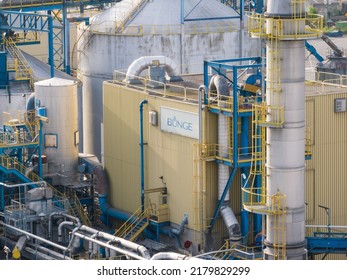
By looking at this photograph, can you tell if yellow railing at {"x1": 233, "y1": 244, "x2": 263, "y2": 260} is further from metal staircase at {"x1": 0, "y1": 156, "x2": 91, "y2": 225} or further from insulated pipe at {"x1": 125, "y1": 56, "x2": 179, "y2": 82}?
insulated pipe at {"x1": 125, "y1": 56, "x2": 179, "y2": 82}

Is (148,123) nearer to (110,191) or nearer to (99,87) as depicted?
(110,191)

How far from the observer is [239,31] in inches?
2566

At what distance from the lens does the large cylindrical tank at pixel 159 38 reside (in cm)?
6462

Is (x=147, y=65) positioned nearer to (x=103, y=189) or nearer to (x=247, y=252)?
(x=103, y=189)

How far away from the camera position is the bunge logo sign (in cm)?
5062

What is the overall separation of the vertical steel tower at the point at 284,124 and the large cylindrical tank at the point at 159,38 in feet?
60.1

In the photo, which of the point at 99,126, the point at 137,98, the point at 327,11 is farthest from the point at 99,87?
the point at 327,11

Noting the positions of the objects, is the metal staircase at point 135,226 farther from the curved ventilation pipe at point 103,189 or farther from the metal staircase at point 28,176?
the metal staircase at point 28,176

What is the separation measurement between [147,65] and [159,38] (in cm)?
895

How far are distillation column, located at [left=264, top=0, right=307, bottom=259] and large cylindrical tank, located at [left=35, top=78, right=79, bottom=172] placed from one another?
13.4m

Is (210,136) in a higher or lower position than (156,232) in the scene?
higher

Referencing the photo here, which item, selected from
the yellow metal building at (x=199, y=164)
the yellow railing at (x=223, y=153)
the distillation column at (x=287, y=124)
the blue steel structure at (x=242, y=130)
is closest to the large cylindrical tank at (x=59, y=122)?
the yellow metal building at (x=199, y=164)

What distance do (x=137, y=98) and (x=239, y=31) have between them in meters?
12.6

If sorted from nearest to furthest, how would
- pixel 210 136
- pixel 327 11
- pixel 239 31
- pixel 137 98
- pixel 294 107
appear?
pixel 294 107 → pixel 210 136 → pixel 137 98 → pixel 239 31 → pixel 327 11
